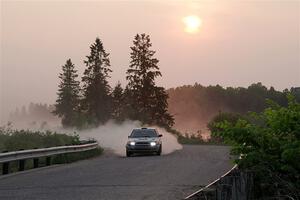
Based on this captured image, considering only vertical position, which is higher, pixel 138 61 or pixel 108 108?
pixel 138 61

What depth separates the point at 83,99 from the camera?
324 feet

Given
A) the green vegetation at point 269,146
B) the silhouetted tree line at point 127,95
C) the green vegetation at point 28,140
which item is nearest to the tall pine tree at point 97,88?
the silhouetted tree line at point 127,95

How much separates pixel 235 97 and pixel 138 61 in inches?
4305

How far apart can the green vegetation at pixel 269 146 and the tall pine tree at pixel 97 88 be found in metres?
86.3

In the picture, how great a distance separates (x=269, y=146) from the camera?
9898 mm

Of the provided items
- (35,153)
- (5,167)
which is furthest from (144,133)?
(5,167)

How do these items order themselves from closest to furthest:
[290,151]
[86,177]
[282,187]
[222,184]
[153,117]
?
[222,184], [290,151], [282,187], [86,177], [153,117]

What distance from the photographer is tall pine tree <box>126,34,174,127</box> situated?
8975cm

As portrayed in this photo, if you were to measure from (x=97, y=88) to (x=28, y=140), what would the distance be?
6545cm

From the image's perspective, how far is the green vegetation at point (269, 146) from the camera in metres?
9.52

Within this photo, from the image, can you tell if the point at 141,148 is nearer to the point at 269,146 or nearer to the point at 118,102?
the point at 269,146

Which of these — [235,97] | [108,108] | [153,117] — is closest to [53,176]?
[153,117]

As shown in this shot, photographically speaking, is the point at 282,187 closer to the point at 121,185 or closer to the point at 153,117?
the point at 121,185

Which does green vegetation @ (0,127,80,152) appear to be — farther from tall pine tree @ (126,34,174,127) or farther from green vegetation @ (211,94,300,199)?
tall pine tree @ (126,34,174,127)
